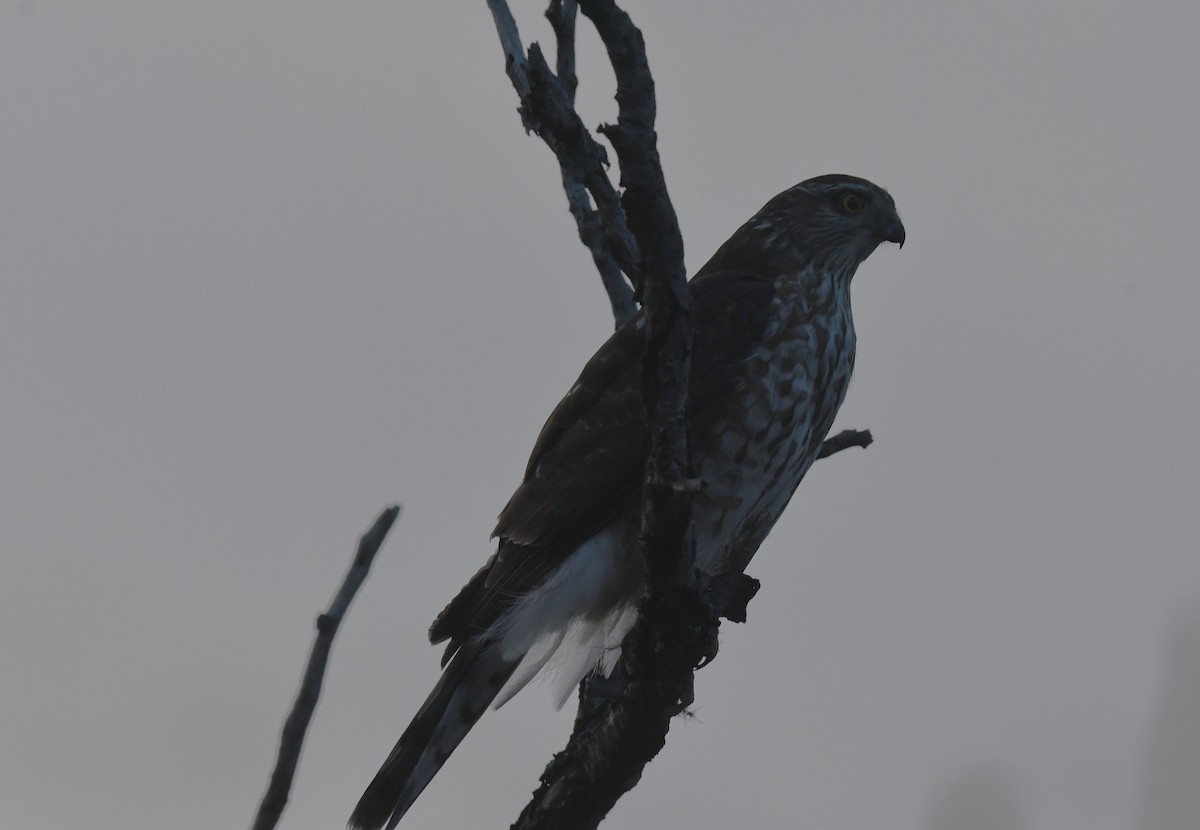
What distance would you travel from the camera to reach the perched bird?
4.89 metres

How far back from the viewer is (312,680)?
10.3 ft

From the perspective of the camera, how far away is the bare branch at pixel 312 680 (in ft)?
9.86

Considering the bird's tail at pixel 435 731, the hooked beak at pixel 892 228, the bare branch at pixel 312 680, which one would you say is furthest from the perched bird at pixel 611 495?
the bare branch at pixel 312 680

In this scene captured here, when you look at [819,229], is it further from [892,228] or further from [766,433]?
[766,433]

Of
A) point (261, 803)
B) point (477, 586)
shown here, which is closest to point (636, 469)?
point (477, 586)

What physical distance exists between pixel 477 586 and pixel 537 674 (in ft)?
1.53

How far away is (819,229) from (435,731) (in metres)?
2.46

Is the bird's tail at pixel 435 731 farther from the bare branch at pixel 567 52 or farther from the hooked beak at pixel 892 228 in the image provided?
the hooked beak at pixel 892 228

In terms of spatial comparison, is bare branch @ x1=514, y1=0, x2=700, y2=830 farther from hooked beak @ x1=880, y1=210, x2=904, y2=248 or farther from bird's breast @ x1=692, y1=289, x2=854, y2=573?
hooked beak @ x1=880, y1=210, x2=904, y2=248

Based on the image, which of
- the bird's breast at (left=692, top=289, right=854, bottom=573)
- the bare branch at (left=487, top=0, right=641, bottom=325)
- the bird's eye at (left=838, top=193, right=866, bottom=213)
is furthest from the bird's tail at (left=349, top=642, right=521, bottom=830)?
the bird's eye at (left=838, top=193, right=866, bottom=213)

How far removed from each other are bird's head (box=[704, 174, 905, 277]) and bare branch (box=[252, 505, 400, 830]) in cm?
270

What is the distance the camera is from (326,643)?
3.23m

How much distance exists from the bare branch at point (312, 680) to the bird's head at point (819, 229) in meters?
2.70

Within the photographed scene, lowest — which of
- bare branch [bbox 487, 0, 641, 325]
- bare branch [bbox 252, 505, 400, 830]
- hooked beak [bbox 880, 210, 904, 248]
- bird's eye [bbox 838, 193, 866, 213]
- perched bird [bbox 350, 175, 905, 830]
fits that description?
bare branch [bbox 252, 505, 400, 830]
